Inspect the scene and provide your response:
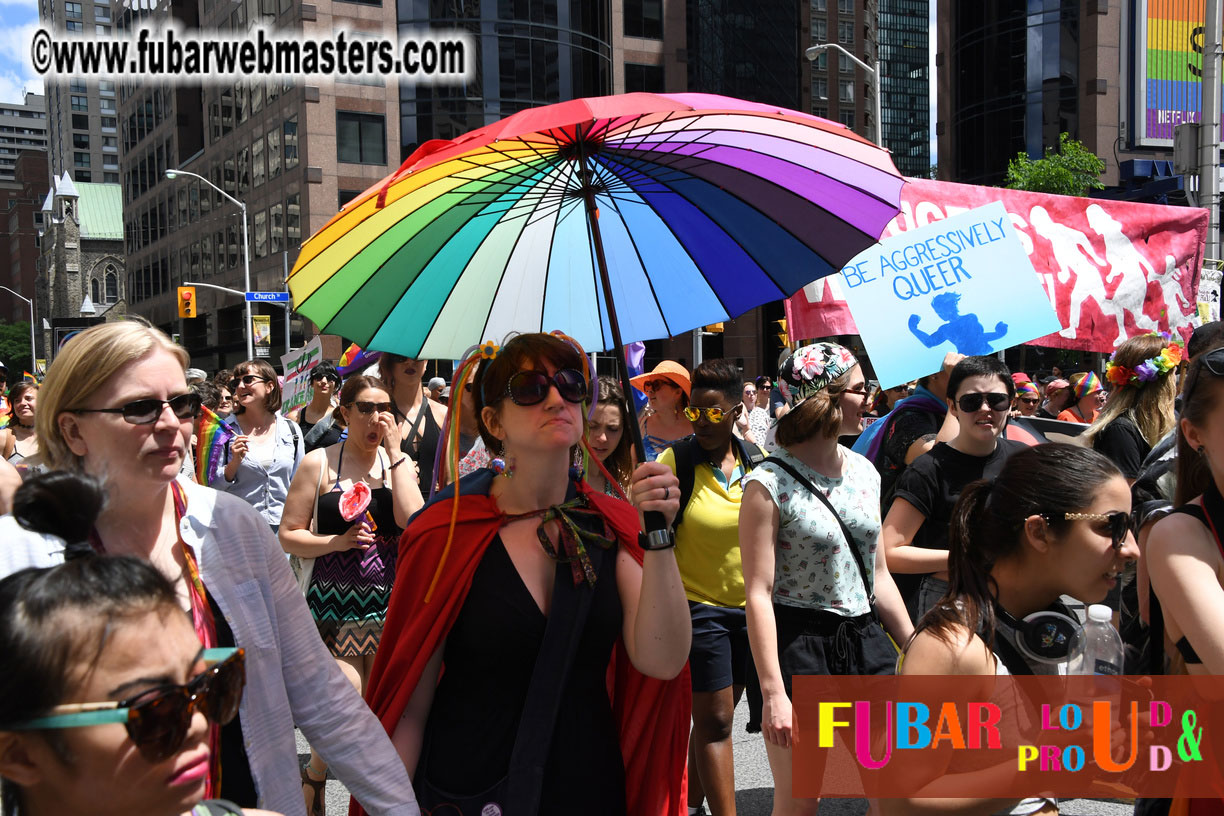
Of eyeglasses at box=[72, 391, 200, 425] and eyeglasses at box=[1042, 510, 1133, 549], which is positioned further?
eyeglasses at box=[1042, 510, 1133, 549]

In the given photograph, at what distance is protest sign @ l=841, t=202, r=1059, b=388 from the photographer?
5637 mm

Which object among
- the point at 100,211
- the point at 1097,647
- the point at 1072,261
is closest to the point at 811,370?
the point at 1097,647

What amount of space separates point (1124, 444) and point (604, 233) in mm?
3233

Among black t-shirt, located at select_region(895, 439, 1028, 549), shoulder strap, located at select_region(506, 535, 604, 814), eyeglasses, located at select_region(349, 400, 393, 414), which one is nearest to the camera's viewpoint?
shoulder strap, located at select_region(506, 535, 604, 814)

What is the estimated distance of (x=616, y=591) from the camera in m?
2.87

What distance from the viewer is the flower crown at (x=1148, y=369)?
518 centimetres

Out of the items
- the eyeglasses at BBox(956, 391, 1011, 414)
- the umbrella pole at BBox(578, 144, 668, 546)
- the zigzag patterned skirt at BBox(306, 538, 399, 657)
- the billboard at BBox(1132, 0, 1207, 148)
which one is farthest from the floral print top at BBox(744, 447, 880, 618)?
the billboard at BBox(1132, 0, 1207, 148)

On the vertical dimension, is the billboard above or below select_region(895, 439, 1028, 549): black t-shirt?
above

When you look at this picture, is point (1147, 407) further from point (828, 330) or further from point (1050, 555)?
point (1050, 555)

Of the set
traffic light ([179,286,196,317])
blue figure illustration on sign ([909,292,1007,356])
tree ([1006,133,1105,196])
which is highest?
tree ([1006,133,1105,196])

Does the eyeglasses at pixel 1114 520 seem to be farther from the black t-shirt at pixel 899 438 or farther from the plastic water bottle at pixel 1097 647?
the black t-shirt at pixel 899 438

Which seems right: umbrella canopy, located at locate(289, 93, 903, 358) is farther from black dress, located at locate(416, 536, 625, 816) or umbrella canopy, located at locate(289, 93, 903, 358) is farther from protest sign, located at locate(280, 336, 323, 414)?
protest sign, located at locate(280, 336, 323, 414)

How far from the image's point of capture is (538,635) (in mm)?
2758

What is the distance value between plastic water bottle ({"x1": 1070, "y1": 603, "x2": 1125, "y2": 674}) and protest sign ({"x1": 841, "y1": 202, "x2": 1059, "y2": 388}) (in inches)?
123
